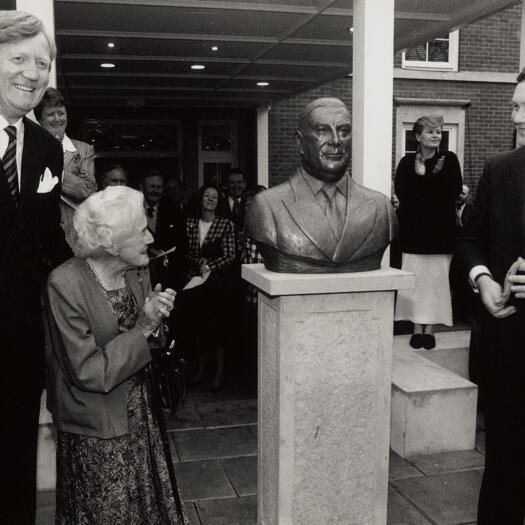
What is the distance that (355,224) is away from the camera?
2904 mm

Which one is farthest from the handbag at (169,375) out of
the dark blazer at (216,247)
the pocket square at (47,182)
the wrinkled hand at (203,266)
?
the pocket square at (47,182)

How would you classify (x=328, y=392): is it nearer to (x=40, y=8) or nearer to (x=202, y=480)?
(x=202, y=480)

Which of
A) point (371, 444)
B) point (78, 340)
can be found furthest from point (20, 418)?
point (371, 444)

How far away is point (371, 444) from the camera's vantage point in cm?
300

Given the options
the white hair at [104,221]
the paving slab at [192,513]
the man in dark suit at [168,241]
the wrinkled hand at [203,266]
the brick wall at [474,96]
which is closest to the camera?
A: the white hair at [104,221]

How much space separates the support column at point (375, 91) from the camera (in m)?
4.65

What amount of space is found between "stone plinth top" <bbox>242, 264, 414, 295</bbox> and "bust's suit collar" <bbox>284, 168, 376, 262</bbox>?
12cm

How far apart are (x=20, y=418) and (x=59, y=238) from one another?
0.67 metres

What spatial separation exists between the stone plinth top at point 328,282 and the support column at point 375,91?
72.9 inches

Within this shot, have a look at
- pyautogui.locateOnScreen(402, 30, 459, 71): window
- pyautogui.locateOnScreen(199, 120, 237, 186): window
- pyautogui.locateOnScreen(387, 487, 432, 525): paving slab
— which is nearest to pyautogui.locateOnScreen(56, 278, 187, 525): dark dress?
A: pyautogui.locateOnScreen(387, 487, 432, 525): paving slab

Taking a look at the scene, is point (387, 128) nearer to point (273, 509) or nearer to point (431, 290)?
point (431, 290)

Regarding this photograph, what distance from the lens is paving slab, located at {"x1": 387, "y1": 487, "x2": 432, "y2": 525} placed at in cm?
332

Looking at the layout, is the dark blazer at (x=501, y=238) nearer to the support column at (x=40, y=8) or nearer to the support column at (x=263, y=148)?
the support column at (x=40, y=8)

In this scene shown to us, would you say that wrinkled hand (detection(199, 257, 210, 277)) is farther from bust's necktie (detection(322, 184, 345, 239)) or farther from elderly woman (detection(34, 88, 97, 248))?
bust's necktie (detection(322, 184, 345, 239))
